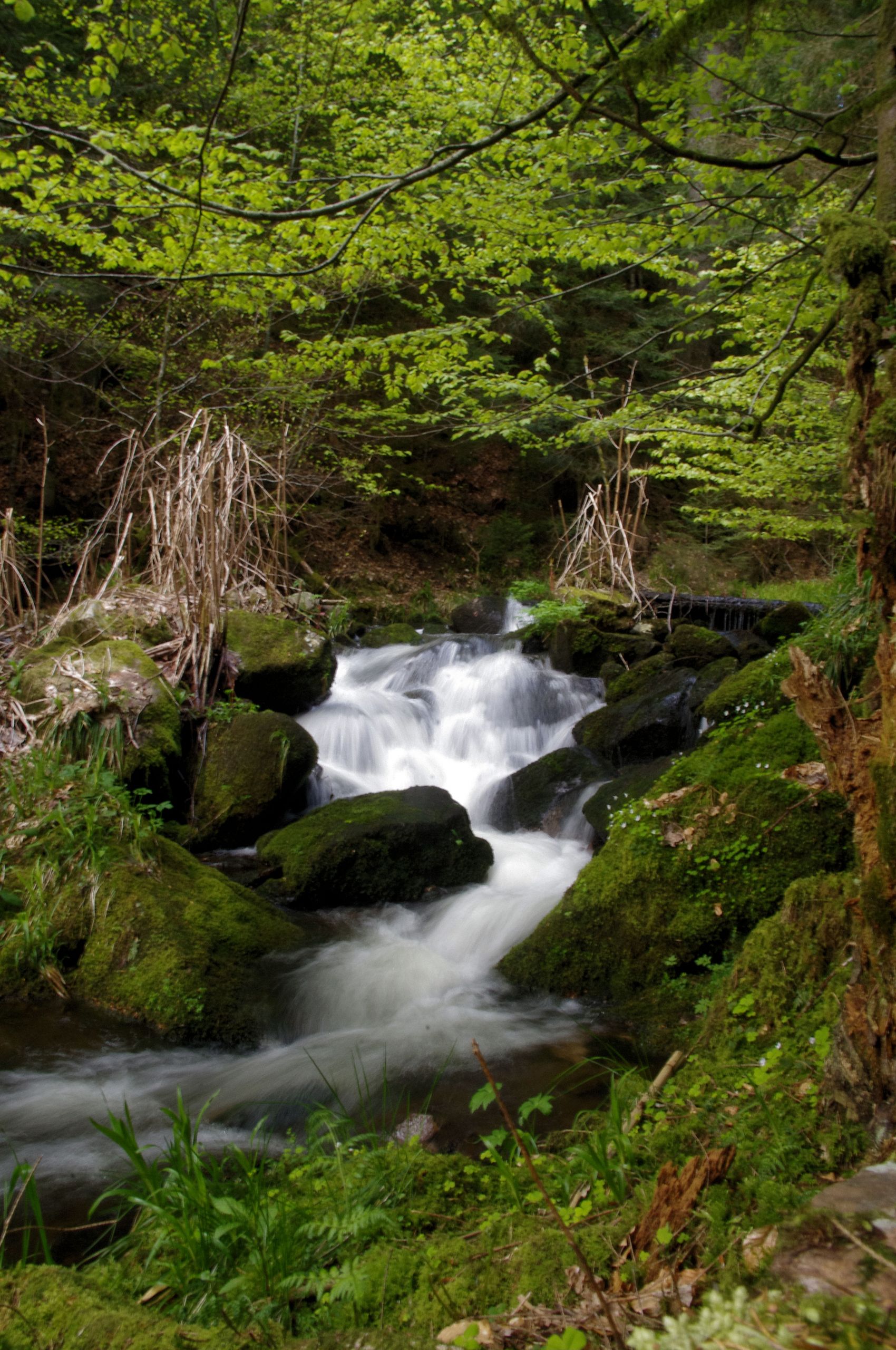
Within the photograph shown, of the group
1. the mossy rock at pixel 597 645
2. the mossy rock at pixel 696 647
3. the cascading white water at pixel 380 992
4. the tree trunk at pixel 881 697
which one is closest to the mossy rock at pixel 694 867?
the cascading white water at pixel 380 992

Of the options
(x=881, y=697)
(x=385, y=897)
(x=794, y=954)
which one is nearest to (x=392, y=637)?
(x=385, y=897)

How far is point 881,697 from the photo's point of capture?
2.39 m

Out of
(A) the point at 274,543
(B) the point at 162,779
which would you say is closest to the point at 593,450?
(A) the point at 274,543

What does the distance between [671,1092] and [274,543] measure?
715cm

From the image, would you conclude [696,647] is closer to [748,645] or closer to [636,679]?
[748,645]

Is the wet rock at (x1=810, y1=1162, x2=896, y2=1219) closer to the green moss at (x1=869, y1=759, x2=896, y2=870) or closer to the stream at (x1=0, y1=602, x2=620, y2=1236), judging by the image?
the green moss at (x1=869, y1=759, x2=896, y2=870)

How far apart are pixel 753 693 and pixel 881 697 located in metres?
2.87

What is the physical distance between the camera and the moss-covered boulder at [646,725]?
7.38m

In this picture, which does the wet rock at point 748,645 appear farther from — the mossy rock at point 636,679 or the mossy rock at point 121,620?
the mossy rock at point 121,620

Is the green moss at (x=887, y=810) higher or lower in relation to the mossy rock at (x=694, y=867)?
higher

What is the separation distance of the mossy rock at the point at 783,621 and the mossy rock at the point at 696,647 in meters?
0.61

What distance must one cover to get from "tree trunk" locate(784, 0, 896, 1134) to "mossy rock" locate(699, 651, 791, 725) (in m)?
1.74

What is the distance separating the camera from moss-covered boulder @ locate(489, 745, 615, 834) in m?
7.29

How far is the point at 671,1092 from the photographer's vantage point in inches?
103
